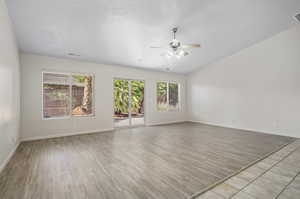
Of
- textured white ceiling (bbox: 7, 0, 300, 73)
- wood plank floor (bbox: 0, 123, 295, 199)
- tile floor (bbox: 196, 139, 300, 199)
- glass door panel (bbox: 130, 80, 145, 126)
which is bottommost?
tile floor (bbox: 196, 139, 300, 199)

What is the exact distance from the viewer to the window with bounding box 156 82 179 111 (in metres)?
7.32

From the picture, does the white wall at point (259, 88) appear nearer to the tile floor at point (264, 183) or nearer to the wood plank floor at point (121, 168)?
the wood plank floor at point (121, 168)

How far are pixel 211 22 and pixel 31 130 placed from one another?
6.27 metres

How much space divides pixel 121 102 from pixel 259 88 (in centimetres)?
563

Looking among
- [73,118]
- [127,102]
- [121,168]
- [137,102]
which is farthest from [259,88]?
[73,118]

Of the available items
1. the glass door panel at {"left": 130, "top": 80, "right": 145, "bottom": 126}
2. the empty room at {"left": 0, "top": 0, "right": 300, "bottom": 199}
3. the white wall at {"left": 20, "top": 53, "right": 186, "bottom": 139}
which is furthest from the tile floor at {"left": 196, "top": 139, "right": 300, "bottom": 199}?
the glass door panel at {"left": 130, "top": 80, "right": 145, "bottom": 126}

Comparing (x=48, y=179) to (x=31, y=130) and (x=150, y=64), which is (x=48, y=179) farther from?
(x=150, y=64)

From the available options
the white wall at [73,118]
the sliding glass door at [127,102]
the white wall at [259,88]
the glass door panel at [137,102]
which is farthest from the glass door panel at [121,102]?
the white wall at [259,88]

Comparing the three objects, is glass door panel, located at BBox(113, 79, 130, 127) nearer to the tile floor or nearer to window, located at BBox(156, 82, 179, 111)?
window, located at BBox(156, 82, 179, 111)

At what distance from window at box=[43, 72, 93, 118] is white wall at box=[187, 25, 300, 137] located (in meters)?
5.70

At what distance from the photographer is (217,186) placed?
193cm

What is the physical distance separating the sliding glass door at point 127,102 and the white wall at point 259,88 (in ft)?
11.6

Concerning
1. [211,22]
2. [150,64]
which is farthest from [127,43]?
[211,22]

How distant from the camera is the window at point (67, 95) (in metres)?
4.68
